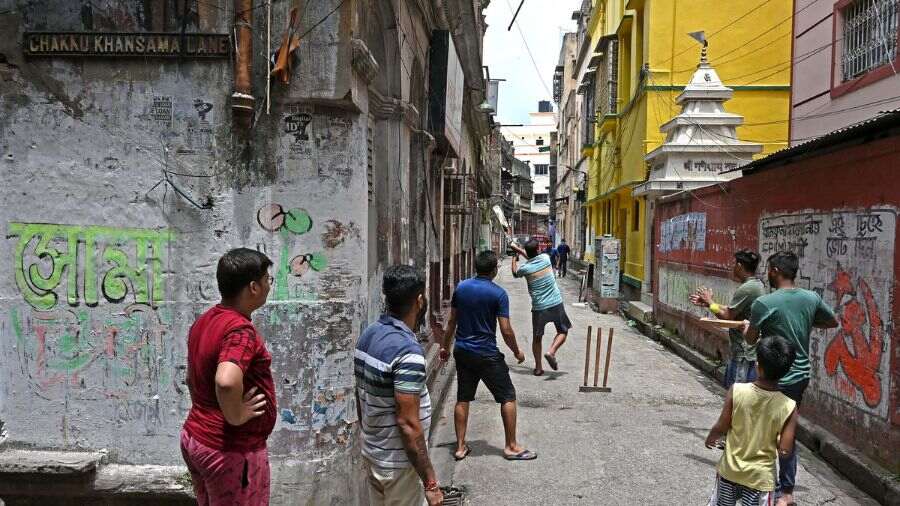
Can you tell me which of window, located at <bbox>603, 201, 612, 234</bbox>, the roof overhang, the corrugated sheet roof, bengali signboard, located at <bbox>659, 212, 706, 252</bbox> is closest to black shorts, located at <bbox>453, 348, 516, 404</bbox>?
the corrugated sheet roof

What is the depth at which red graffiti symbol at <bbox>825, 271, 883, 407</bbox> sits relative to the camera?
5.16m

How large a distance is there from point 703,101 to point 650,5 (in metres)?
5.03

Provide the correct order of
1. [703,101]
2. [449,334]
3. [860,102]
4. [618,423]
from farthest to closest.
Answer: [703,101] → [860,102] → [618,423] → [449,334]

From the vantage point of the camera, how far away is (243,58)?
4391mm

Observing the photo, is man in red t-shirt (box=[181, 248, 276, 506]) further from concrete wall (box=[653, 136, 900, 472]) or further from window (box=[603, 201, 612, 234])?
window (box=[603, 201, 612, 234])

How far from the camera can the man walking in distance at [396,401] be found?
2.96m

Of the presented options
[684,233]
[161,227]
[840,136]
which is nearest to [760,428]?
[840,136]

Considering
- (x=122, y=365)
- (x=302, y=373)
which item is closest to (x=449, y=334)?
(x=302, y=373)

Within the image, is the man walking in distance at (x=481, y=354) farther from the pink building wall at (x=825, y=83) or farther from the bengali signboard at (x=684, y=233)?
the pink building wall at (x=825, y=83)

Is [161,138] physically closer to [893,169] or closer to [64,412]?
[64,412]

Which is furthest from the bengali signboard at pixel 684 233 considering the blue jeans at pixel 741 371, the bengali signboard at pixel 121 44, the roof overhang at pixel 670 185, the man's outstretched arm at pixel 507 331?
the bengali signboard at pixel 121 44

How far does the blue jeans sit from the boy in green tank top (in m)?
1.74

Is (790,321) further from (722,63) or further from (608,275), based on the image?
(722,63)

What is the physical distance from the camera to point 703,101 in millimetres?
13141
